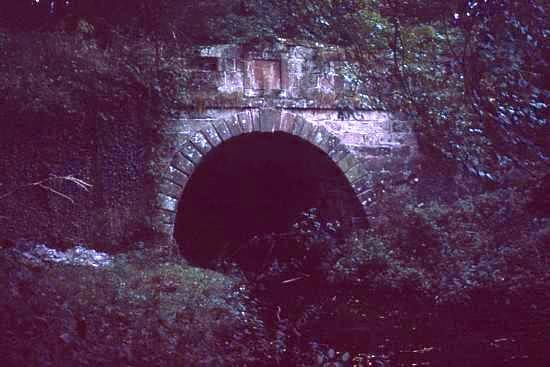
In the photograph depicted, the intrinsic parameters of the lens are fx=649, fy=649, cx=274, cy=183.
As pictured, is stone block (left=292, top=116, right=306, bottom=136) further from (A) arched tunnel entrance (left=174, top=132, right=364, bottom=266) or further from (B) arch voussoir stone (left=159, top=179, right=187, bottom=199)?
(B) arch voussoir stone (left=159, top=179, right=187, bottom=199)

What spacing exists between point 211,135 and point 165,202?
32.1 inches

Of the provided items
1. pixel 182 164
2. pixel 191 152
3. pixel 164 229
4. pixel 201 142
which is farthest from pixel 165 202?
pixel 201 142

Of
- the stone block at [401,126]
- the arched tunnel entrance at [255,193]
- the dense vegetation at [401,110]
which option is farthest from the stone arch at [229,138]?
the stone block at [401,126]

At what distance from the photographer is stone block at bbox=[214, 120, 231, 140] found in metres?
6.56

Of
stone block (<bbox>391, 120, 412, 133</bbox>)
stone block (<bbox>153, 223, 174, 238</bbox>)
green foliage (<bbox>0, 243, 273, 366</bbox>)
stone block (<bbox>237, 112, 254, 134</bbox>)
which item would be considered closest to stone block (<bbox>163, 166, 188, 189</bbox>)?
stone block (<bbox>153, 223, 174, 238</bbox>)

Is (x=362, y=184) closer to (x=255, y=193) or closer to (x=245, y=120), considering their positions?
(x=245, y=120)

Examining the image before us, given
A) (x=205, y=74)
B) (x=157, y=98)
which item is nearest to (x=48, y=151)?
(x=157, y=98)

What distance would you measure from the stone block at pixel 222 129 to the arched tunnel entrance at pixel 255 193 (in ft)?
0.70

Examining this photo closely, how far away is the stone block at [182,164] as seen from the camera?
6.42m

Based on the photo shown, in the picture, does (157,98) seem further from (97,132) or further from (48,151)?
(48,151)

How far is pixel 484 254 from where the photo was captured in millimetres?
6121

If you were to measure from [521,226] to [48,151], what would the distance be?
4.61m

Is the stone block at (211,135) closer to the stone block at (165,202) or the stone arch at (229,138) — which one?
the stone arch at (229,138)

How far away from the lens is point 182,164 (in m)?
6.44
